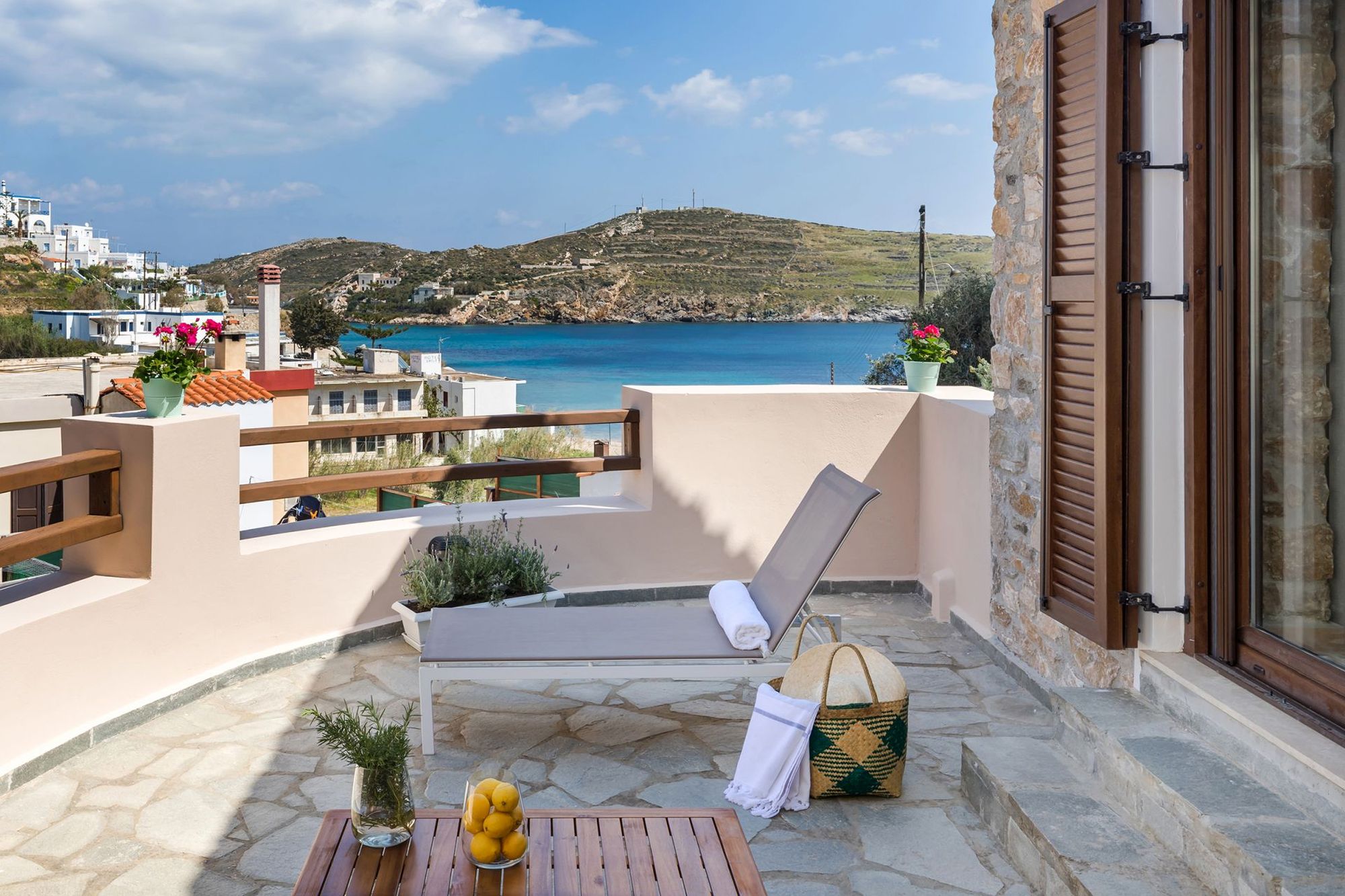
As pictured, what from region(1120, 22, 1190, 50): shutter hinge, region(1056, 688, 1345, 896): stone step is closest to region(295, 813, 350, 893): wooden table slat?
region(1056, 688, 1345, 896): stone step

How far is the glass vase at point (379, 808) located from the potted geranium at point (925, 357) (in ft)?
13.6

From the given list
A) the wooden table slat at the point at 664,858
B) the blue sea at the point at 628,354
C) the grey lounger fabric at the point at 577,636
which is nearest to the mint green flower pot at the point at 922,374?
the grey lounger fabric at the point at 577,636

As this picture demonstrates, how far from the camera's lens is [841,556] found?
5688 mm

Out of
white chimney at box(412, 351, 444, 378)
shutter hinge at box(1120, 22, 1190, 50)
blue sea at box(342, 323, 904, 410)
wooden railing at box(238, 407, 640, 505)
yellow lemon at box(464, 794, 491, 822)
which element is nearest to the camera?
yellow lemon at box(464, 794, 491, 822)

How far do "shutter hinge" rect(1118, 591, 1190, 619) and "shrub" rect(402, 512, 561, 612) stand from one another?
2615mm

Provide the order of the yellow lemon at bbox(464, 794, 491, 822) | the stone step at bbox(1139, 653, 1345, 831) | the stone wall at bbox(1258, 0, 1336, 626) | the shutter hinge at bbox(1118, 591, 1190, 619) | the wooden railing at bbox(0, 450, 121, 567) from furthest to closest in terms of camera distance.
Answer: the wooden railing at bbox(0, 450, 121, 567)
the shutter hinge at bbox(1118, 591, 1190, 619)
the stone wall at bbox(1258, 0, 1336, 626)
the stone step at bbox(1139, 653, 1345, 831)
the yellow lemon at bbox(464, 794, 491, 822)

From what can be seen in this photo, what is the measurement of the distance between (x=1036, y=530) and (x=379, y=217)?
63.6 meters

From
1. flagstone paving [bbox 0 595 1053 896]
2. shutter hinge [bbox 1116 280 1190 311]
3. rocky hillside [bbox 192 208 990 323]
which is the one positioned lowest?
flagstone paving [bbox 0 595 1053 896]

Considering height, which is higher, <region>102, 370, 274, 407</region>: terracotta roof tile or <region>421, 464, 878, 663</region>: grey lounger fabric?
<region>102, 370, 274, 407</region>: terracotta roof tile

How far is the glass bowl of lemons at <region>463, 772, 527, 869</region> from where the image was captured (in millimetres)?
2082

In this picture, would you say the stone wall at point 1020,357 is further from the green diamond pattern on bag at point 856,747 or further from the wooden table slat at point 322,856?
the wooden table slat at point 322,856

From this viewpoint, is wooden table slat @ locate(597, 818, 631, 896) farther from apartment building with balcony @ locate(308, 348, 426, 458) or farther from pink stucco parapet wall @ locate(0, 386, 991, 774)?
apartment building with balcony @ locate(308, 348, 426, 458)

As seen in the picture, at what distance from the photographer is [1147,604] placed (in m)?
3.06

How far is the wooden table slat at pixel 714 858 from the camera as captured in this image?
6.72 ft
